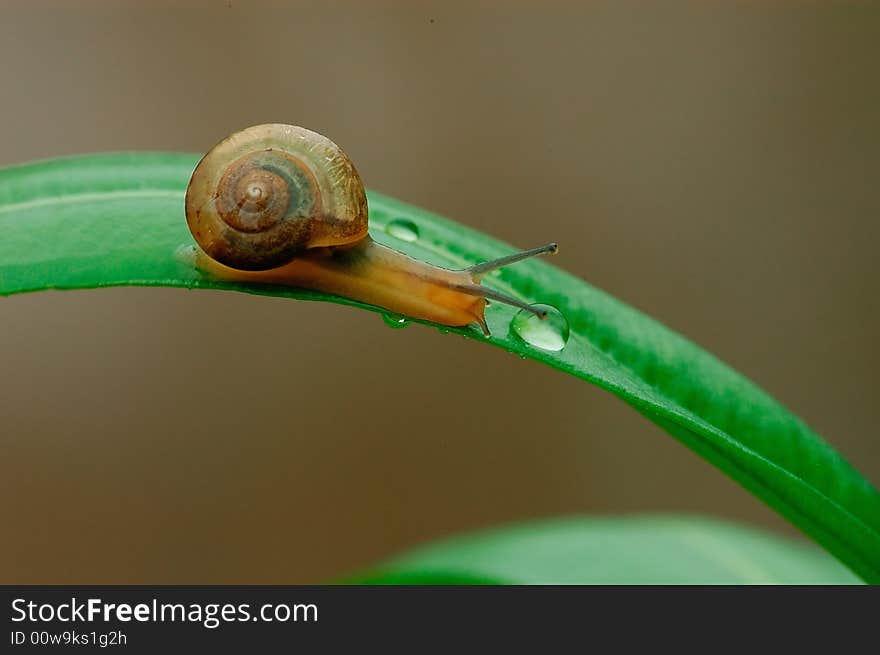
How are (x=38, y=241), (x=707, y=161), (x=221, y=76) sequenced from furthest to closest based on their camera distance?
1. (x=707, y=161)
2. (x=221, y=76)
3. (x=38, y=241)

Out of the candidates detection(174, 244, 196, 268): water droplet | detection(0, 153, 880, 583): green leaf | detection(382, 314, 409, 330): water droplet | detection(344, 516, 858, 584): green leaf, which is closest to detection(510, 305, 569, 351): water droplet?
detection(0, 153, 880, 583): green leaf

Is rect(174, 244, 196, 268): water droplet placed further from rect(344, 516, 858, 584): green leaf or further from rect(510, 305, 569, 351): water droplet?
rect(344, 516, 858, 584): green leaf

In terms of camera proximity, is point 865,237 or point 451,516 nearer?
point 451,516

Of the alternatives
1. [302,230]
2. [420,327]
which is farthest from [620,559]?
[420,327]

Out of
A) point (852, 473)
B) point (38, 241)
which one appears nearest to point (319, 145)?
point (38, 241)

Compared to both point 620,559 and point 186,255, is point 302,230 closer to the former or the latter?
point 186,255

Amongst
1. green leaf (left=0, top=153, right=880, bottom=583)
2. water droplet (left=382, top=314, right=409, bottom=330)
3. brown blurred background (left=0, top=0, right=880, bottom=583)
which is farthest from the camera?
brown blurred background (left=0, top=0, right=880, bottom=583)

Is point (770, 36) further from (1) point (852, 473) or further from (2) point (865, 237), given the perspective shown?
(1) point (852, 473)

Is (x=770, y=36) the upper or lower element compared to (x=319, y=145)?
upper

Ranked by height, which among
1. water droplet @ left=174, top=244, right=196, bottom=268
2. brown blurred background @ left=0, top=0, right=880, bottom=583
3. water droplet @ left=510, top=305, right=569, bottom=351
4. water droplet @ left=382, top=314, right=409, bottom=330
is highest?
brown blurred background @ left=0, top=0, right=880, bottom=583
